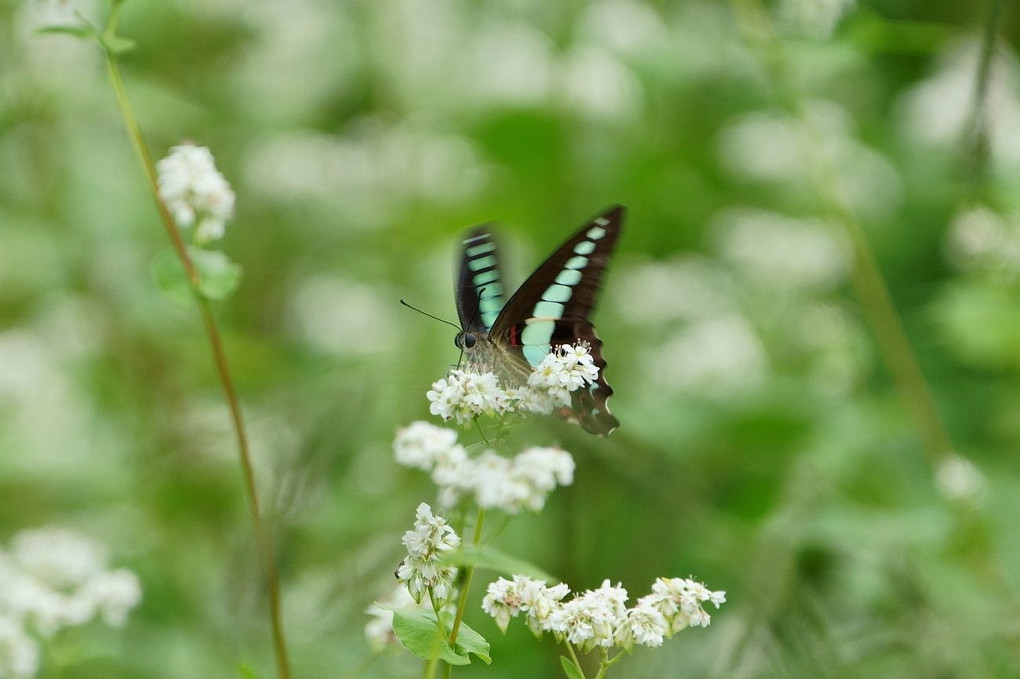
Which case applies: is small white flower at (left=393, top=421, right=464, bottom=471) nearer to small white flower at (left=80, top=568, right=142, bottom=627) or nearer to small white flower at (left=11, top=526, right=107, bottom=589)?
small white flower at (left=80, top=568, right=142, bottom=627)

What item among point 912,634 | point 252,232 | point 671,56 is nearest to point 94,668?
point 912,634

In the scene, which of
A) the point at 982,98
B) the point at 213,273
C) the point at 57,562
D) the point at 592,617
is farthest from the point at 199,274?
the point at 982,98

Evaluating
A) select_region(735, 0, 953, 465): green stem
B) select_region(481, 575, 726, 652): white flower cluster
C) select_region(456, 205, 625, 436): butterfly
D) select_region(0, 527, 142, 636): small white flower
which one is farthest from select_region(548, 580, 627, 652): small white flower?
select_region(735, 0, 953, 465): green stem

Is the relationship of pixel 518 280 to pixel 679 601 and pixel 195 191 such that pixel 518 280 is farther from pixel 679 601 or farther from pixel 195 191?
pixel 679 601

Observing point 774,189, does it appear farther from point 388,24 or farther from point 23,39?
point 23,39

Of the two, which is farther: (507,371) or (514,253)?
(514,253)

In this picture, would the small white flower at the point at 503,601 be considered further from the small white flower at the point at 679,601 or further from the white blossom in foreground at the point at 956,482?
the white blossom in foreground at the point at 956,482
